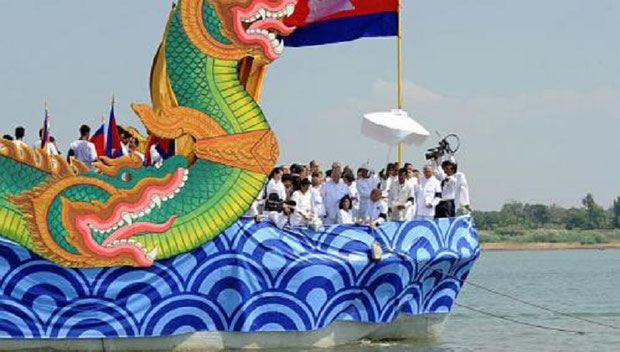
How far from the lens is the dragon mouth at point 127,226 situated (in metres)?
16.9

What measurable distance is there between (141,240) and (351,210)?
3.57m

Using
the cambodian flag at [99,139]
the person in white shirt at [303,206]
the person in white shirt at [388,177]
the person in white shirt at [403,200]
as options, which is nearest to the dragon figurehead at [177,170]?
the person in white shirt at [303,206]

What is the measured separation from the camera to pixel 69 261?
55.0 feet

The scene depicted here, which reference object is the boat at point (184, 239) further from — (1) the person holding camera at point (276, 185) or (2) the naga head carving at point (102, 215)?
(1) the person holding camera at point (276, 185)

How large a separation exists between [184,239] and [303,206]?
2.07m

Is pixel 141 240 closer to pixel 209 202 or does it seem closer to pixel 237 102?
pixel 209 202

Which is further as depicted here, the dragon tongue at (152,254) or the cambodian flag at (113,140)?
the cambodian flag at (113,140)

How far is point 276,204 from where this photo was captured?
18016 mm

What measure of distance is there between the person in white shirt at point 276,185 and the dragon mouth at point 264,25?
1889 mm

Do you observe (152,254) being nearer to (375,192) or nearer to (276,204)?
(276,204)

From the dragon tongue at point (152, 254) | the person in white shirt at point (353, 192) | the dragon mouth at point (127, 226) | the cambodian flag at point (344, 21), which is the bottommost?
the dragon tongue at point (152, 254)

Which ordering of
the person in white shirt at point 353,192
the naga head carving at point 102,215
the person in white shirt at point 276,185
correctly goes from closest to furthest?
the naga head carving at point 102,215 → the person in white shirt at point 276,185 → the person in white shirt at point 353,192

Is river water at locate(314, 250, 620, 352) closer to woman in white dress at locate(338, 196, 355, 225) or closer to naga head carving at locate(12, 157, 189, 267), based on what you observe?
woman in white dress at locate(338, 196, 355, 225)

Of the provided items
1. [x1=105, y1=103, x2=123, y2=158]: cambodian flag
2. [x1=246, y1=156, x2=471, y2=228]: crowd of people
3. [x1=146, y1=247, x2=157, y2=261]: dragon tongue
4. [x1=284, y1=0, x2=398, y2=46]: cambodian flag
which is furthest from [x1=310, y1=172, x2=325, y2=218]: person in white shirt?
[x1=105, y1=103, x2=123, y2=158]: cambodian flag
